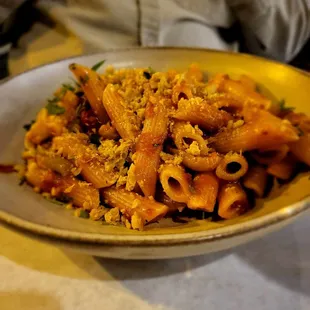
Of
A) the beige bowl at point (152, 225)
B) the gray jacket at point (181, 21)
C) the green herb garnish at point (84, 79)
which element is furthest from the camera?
the gray jacket at point (181, 21)

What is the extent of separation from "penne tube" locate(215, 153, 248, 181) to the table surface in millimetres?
136

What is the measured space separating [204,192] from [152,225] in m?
0.10

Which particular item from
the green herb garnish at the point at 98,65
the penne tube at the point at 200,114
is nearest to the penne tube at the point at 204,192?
the penne tube at the point at 200,114

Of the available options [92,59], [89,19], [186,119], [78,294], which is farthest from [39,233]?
[89,19]

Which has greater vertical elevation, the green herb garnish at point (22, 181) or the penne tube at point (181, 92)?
the penne tube at point (181, 92)

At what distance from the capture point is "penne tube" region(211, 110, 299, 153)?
76 cm

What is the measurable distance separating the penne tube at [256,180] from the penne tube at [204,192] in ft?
0.21

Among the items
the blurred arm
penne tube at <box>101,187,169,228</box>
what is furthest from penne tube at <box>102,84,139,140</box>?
the blurred arm

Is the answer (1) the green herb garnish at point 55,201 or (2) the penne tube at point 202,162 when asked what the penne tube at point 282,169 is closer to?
(2) the penne tube at point 202,162

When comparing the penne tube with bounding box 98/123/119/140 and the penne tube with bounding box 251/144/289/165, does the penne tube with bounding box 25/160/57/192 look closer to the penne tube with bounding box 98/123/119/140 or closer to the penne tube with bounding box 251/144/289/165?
the penne tube with bounding box 98/123/119/140

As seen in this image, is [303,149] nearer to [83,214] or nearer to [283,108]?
[283,108]

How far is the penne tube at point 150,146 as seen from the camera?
0.75 m

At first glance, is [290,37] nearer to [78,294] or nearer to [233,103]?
[233,103]

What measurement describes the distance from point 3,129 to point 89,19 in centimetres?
67
